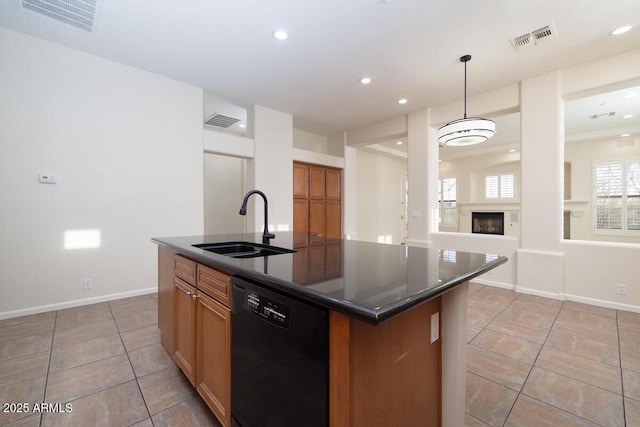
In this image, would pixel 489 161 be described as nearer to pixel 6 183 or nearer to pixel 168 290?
pixel 168 290

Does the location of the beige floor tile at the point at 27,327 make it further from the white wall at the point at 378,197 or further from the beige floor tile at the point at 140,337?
the white wall at the point at 378,197

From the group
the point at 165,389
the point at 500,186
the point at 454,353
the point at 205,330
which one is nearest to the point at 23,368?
the point at 165,389

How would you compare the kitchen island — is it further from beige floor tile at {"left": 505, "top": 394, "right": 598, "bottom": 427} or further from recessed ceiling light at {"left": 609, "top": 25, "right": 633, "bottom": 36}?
recessed ceiling light at {"left": 609, "top": 25, "right": 633, "bottom": 36}

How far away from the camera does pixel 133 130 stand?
11.3 ft

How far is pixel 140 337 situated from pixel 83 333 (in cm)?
57

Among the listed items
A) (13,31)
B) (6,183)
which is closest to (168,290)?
(6,183)

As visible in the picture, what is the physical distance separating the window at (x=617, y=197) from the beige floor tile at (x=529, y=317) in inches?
206

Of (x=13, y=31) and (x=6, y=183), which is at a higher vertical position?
(x=13, y=31)

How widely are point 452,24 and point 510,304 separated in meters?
3.16

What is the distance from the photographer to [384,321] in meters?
0.62

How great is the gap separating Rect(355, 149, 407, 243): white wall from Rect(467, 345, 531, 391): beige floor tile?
453 cm

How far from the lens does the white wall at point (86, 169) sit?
109 inches

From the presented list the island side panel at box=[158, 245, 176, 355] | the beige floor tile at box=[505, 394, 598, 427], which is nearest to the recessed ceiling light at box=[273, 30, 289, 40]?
the island side panel at box=[158, 245, 176, 355]

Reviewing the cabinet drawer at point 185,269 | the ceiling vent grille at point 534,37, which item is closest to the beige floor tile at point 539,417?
the cabinet drawer at point 185,269
